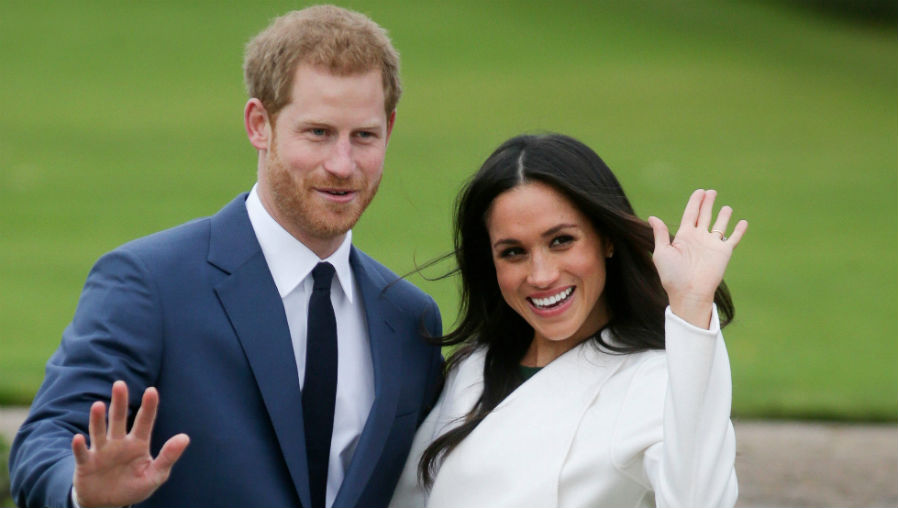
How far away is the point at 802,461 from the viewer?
25.4 feet

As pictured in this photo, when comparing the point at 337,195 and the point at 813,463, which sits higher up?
the point at 337,195

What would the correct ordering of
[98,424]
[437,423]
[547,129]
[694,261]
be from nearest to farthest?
1. [98,424]
2. [694,261]
3. [437,423]
4. [547,129]

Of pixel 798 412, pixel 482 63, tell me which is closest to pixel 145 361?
pixel 798 412

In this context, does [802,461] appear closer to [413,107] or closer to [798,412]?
[798,412]

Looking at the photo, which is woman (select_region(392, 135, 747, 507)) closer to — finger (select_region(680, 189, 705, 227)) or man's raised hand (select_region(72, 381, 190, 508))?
→ finger (select_region(680, 189, 705, 227))

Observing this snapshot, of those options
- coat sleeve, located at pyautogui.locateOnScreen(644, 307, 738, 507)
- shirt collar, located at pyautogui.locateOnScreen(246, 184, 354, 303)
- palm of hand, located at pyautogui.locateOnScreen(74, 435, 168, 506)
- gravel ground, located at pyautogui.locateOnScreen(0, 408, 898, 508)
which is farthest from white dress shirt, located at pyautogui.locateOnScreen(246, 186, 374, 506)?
gravel ground, located at pyautogui.locateOnScreen(0, 408, 898, 508)

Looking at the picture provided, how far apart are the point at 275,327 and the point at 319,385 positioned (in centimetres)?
19

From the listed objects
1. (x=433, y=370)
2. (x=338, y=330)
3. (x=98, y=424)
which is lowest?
(x=433, y=370)

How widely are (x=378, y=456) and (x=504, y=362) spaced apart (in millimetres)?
584

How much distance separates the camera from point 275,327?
11.3 ft

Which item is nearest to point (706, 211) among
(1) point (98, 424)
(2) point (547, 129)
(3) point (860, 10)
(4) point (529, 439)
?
(4) point (529, 439)

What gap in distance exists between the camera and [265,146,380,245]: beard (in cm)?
350

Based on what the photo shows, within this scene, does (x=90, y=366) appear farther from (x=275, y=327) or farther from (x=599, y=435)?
(x=599, y=435)

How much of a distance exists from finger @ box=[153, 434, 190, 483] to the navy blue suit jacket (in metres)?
0.32
